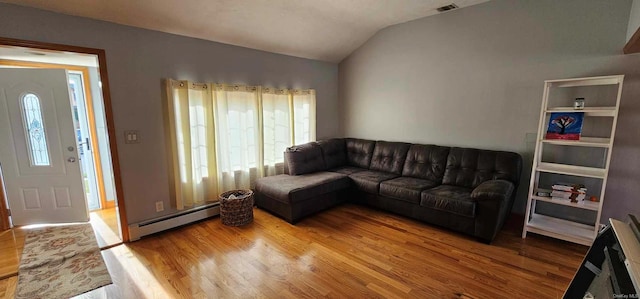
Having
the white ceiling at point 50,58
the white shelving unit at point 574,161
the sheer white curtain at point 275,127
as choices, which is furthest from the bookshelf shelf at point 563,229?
the white ceiling at point 50,58

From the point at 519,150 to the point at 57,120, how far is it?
544 cm

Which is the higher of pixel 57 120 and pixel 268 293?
pixel 57 120

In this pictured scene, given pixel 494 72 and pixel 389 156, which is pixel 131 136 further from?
pixel 494 72

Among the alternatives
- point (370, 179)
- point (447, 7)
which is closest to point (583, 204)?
point (370, 179)

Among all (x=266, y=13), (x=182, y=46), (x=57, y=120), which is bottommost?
(x=57, y=120)

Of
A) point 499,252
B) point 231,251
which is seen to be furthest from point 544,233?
point 231,251

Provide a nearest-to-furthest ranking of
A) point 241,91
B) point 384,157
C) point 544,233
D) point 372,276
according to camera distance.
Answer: point 372,276, point 544,233, point 241,91, point 384,157

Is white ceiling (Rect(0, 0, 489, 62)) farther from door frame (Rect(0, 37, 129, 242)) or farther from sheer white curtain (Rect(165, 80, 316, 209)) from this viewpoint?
sheer white curtain (Rect(165, 80, 316, 209))

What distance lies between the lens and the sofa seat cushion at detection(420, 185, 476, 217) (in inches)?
105

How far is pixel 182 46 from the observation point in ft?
9.66

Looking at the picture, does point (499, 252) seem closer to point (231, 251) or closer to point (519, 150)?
point (519, 150)

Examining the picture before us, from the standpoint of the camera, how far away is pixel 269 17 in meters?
3.02

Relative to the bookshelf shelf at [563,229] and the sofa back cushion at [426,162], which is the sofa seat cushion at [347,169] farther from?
the bookshelf shelf at [563,229]

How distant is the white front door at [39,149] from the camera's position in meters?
3.01
